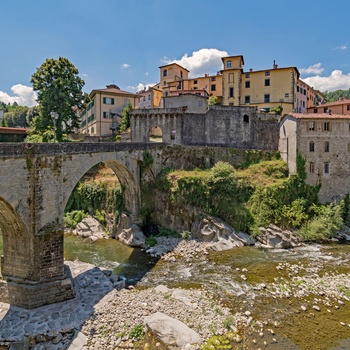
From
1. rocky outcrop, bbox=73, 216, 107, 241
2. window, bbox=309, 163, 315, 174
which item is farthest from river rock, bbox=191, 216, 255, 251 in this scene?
window, bbox=309, 163, 315, 174

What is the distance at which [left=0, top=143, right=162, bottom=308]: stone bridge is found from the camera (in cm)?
1478

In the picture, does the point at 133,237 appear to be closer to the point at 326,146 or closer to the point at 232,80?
the point at 326,146

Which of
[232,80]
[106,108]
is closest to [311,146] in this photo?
[232,80]

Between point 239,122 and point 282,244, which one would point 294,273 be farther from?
point 239,122

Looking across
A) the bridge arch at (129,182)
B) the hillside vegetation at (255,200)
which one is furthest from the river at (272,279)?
the bridge arch at (129,182)

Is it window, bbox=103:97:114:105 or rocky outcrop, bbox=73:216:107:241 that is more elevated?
window, bbox=103:97:114:105

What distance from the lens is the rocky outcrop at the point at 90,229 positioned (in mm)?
29922

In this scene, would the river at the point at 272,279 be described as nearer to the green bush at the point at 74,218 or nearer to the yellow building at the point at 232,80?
the green bush at the point at 74,218

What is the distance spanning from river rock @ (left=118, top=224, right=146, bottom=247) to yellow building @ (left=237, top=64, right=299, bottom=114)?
102ft

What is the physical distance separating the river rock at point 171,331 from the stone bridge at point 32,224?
560cm

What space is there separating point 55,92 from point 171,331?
34753 millimetres

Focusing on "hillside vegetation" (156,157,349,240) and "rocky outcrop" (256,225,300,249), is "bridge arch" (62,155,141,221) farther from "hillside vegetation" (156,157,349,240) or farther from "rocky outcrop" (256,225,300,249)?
"rocky outcrop" (256,225,300,249)

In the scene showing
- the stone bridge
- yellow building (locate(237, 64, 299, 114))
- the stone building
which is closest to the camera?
the stone bridge

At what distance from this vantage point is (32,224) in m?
15.7
